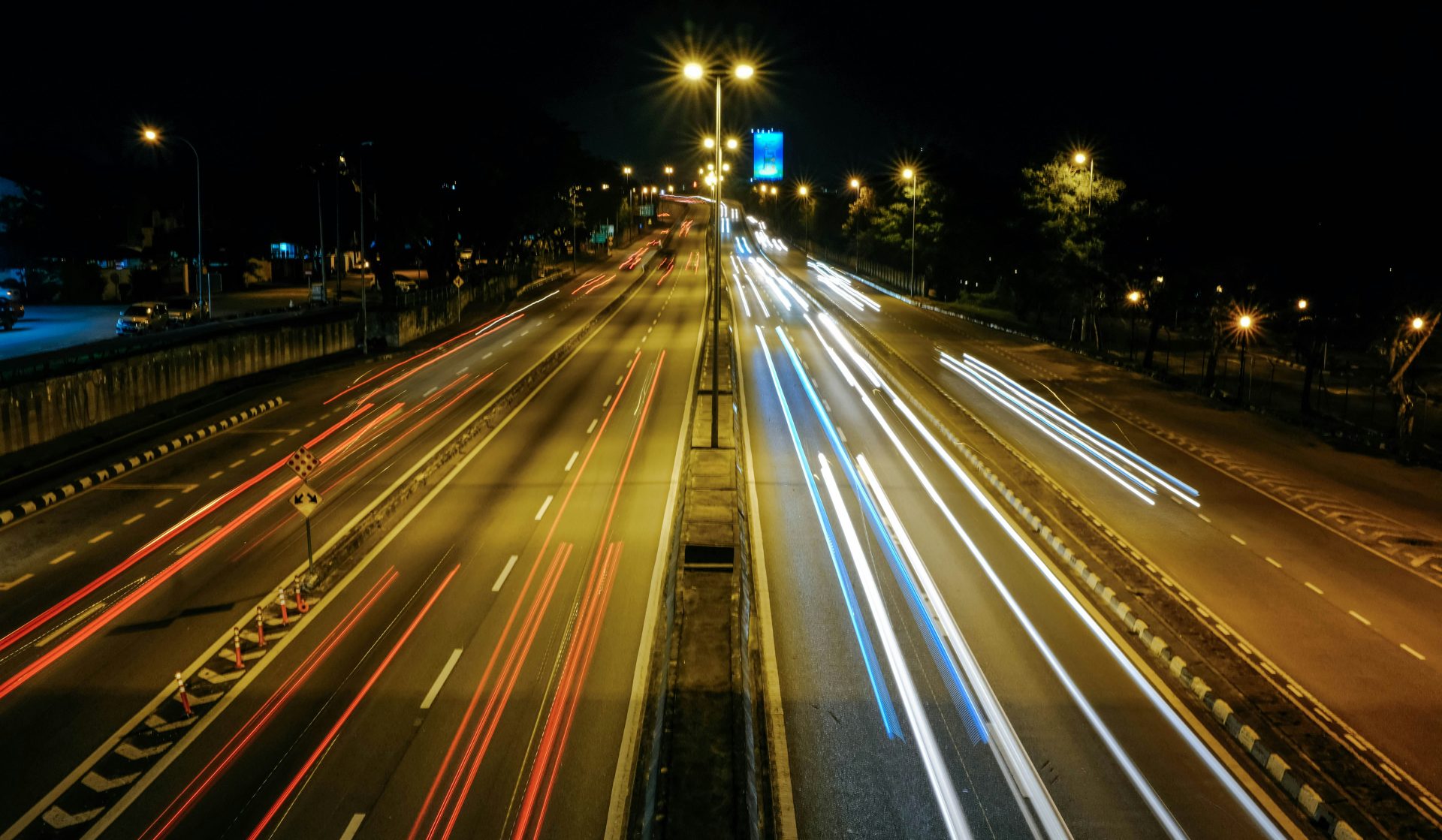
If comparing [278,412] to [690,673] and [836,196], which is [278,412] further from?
[836,196]

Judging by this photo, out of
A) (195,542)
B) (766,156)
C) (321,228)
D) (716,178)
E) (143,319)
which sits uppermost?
(766,156)

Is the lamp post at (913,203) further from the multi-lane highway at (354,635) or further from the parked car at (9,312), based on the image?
the parked car at (9,312)

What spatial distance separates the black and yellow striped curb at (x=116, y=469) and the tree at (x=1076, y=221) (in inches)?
1531

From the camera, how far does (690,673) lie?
42.0ft

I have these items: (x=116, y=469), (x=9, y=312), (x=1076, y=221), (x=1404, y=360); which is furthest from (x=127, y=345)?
(x=1404, y=360)

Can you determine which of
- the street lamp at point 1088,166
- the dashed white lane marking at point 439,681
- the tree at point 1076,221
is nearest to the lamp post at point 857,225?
the tree at point 1076,221

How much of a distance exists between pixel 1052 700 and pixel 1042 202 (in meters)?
46.0

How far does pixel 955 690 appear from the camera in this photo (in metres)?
13.5

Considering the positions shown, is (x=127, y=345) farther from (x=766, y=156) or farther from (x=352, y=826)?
(x=352, y=826)

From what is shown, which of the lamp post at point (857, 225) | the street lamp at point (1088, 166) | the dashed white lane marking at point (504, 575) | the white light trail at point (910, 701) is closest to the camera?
the white light trail at point (910, 701)

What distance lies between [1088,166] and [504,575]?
44.7m

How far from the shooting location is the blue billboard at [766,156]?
92.8ft

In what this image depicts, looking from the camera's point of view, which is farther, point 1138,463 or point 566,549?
point 1138,463

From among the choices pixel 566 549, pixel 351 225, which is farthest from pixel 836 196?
pixel 566 549
